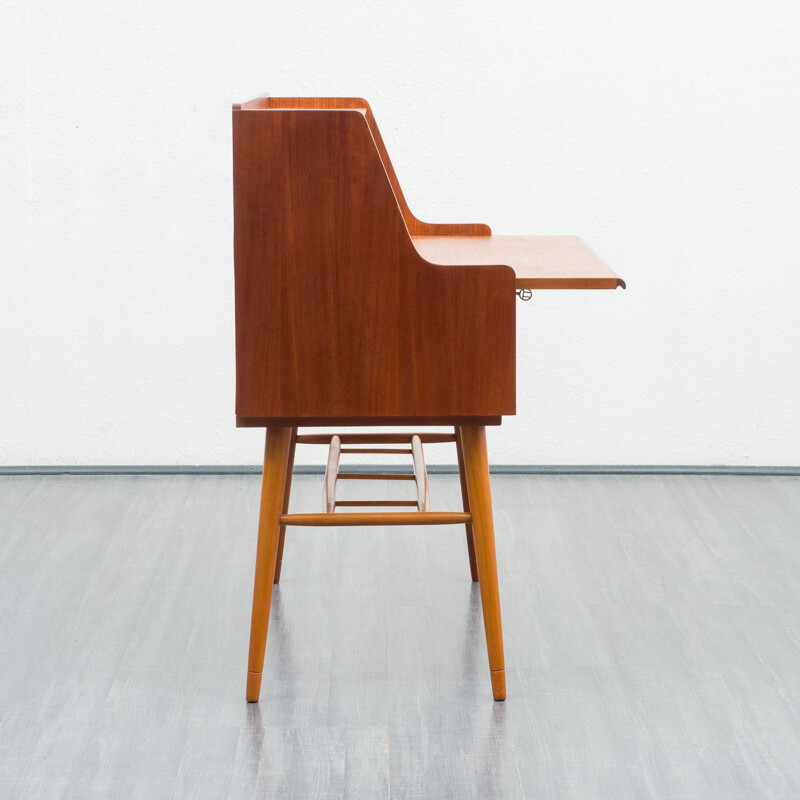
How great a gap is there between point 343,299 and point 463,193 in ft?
4.50

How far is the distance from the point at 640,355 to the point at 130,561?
147 centimetres

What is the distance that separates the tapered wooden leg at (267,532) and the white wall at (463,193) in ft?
4.28

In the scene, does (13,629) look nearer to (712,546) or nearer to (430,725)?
(430,725)

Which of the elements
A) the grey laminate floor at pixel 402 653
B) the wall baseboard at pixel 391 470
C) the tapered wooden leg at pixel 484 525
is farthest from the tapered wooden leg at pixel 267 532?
the wall baseboard at pixel 391 470

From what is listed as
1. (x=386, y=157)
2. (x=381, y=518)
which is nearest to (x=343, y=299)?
(x=381, y=518)

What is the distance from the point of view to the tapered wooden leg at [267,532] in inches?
64.9

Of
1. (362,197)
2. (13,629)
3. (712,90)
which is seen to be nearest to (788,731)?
(362,197)

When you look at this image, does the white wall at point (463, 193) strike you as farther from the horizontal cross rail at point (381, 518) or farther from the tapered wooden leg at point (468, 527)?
the horizontal cross rail at point (381, 518)

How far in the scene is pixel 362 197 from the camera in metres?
1.53

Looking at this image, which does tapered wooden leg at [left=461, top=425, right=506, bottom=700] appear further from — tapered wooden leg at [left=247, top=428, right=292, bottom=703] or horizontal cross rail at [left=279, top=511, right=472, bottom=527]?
tapered wooden leg at [left=247, top=428, right=292, bottom=703]

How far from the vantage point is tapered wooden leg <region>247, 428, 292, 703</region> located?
1.65 metres

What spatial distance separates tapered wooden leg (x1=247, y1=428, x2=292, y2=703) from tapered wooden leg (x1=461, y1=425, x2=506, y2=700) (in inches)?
11.2

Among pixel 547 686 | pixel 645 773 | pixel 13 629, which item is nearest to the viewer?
pixel 645 773

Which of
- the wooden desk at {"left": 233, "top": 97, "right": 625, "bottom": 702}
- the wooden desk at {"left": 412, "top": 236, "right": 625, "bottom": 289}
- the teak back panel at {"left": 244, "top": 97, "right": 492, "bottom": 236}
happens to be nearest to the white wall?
the teak back panel at {"left": 244, "top": 97, "right": 492, "bottom": 236}
